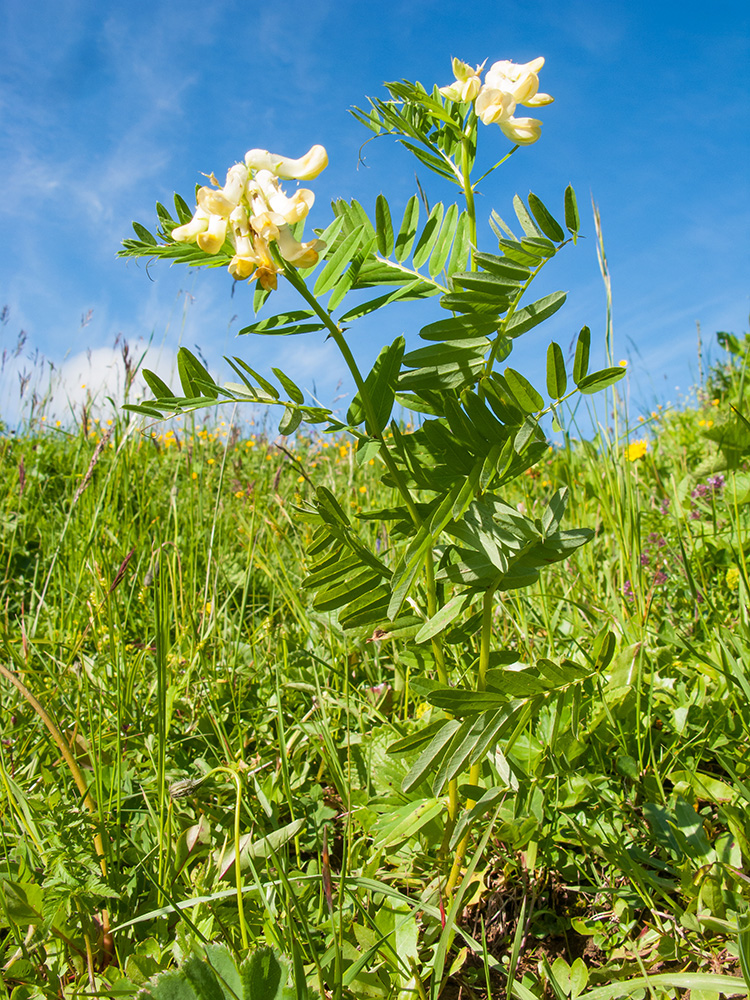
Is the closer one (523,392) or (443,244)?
(523,392)

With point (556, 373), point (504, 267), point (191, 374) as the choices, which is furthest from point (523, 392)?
point (191, 374)

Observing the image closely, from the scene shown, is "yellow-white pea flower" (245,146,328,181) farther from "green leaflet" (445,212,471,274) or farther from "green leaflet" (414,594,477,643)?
"green leaflet" (414,594,477,643)

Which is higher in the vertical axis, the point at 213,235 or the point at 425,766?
the point at 213,235

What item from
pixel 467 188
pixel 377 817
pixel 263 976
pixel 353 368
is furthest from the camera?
pixel 377 817

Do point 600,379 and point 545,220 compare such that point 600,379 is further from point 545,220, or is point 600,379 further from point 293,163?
point 293,163

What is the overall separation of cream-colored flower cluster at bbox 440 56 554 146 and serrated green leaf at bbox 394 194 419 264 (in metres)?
0.19

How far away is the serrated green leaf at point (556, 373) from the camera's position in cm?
103

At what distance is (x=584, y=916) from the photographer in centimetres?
121

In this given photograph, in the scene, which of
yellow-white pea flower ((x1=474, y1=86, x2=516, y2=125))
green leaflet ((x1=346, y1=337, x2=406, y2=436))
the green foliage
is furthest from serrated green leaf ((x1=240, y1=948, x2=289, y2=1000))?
yellow-white pea flower ((x1=474, y1=86, x2=516, y2=125))

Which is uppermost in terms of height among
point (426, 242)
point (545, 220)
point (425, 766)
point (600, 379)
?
point (426, 242)

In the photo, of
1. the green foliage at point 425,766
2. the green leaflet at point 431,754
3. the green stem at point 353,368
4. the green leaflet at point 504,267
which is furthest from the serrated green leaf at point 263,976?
the green leaflet at point 504,267

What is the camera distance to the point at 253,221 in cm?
87

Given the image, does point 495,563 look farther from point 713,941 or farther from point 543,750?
point 713,941

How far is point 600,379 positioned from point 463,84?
19.3 inches
